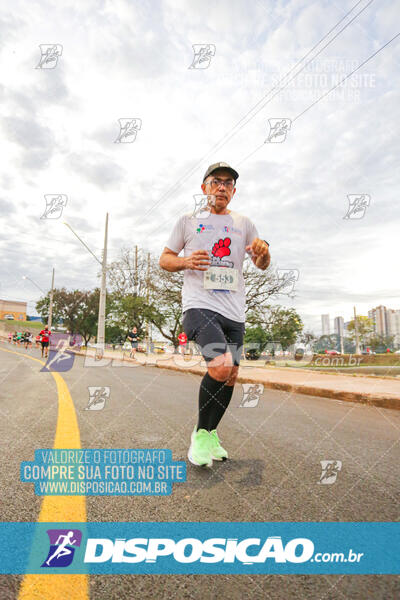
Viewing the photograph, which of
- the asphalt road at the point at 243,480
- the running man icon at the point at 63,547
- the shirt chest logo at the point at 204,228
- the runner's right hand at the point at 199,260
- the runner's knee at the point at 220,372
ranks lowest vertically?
the asphalt road at the point at 243,480

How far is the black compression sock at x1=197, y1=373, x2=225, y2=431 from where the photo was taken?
8.54ft

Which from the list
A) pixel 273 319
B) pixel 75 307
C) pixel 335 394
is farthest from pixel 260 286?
pixel 75 307

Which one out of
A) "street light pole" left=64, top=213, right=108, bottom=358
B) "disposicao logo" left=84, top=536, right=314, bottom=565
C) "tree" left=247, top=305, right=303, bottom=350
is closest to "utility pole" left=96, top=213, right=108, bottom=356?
"street light pole" left=64, top=213, right=108, bottom=358

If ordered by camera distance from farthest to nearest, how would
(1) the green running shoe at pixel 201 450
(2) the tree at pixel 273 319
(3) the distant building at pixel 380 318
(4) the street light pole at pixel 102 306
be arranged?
(3) the distant building at pixel 380 318 < (2) the tree at pixel 273 319 < (4) the street light pole at pixel 102 306 < (1) the green running shoe at pixel 201 450

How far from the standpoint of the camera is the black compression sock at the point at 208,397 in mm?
2602

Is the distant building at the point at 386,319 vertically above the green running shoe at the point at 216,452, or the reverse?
the distant building at the point at 386,319

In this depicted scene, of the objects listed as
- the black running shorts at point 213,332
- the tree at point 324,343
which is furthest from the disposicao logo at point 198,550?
the tree at point 324,343

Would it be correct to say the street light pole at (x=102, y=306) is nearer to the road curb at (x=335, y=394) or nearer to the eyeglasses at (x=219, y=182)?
the road curb at (x=335, y=394)

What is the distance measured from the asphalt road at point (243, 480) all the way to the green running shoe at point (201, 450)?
62mm

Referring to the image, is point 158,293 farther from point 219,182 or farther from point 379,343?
point 379,343

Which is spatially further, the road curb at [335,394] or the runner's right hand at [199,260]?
the road curb at [335,394]

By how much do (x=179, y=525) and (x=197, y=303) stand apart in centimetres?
146

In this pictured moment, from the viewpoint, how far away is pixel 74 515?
5.14ft

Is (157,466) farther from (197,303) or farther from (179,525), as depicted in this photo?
(197,303)
